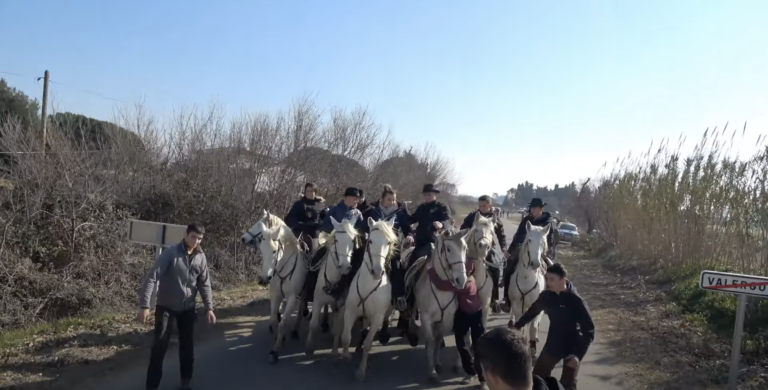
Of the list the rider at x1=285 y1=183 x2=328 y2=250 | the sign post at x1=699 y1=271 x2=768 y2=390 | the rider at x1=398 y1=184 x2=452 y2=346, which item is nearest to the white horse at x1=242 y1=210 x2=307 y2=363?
the rider at x1=285 y1=183 x2=328 y2=250

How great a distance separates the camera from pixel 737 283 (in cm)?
558

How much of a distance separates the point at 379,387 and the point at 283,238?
267 cm

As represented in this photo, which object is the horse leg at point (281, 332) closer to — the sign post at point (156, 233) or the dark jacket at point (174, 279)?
the dark jacket at point (174, 279)

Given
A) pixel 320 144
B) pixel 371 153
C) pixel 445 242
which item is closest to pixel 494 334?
pixel 445 242

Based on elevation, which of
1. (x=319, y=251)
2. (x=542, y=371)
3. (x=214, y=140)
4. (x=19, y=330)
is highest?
(x=214, y=140)

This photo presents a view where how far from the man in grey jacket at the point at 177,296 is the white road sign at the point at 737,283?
18.4 feet

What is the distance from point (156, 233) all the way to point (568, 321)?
21.2ft

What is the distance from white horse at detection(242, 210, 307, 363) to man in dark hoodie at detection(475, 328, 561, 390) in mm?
4924

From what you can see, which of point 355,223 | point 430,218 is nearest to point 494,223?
point 430,218

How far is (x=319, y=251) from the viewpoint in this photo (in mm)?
8016

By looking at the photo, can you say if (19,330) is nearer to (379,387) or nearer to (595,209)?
(379,387)

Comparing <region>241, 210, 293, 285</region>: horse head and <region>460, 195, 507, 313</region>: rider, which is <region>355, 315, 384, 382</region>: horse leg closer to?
<region>241, 210, 293, 285</region>: horse head

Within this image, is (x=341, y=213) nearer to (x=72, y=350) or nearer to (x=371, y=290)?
(x=371, y=290)

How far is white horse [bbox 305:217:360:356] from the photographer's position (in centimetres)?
673
